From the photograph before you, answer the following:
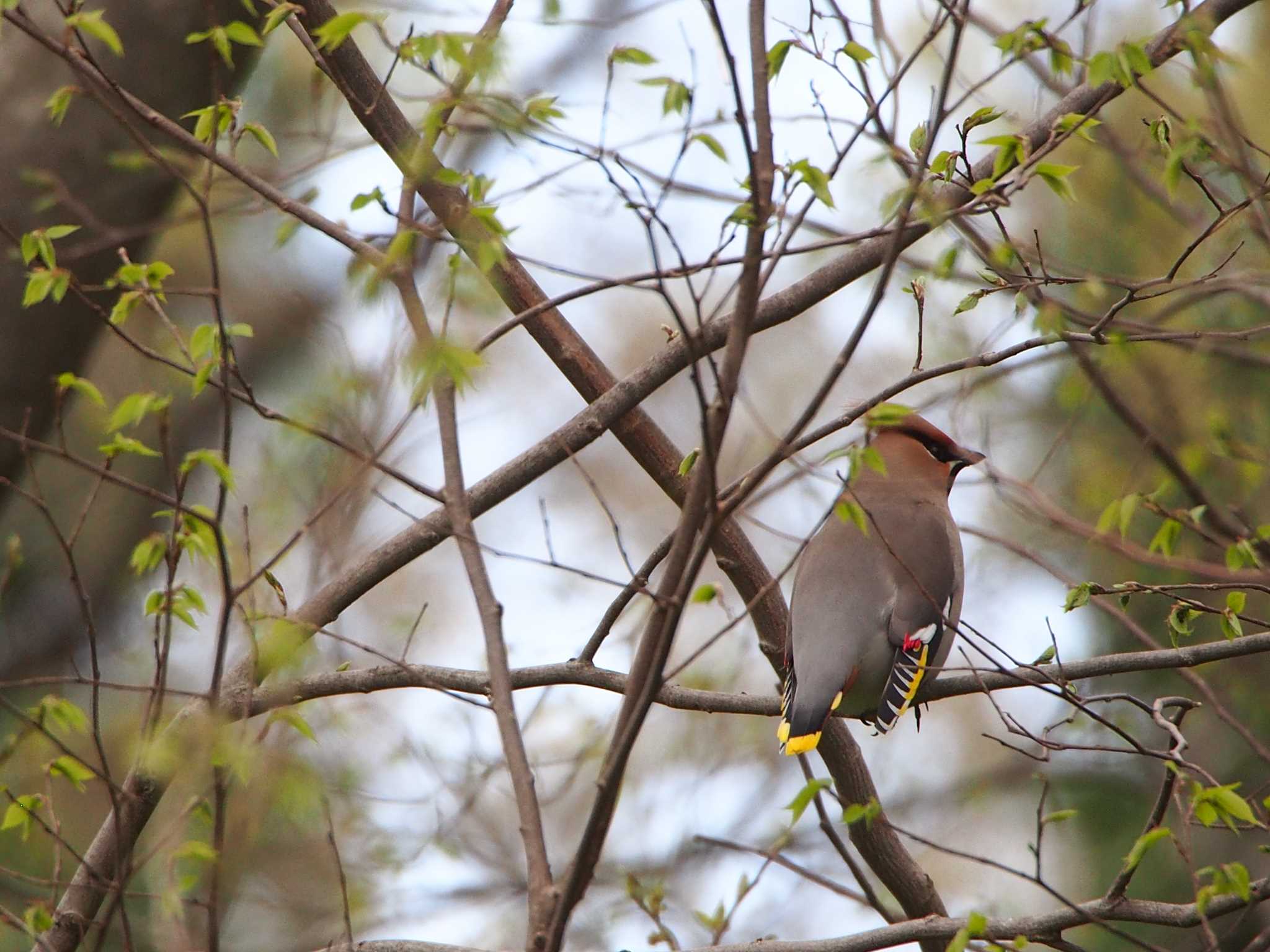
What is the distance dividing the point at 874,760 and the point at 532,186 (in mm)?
7953

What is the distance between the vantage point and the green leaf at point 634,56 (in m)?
Answer: 2.90

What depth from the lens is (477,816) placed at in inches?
299

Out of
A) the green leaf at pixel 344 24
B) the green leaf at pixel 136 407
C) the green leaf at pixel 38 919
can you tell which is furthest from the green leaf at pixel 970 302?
the green leaf at pixel 38 919

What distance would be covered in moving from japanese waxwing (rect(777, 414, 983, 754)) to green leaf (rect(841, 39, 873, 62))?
130 centimetres

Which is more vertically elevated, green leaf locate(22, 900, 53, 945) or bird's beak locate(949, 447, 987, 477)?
bird's beak locate(949, 447, 987, 477)

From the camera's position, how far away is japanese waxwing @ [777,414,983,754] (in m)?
4.52

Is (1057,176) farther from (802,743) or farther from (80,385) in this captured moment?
(80,385)

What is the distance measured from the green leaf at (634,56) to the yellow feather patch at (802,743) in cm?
206

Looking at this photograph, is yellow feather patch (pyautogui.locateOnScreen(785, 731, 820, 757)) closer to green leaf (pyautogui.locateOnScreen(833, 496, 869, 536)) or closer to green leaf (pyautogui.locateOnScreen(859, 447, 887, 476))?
green leaf (pyautogui.locateOnScreen(833, 496, 869, 536))

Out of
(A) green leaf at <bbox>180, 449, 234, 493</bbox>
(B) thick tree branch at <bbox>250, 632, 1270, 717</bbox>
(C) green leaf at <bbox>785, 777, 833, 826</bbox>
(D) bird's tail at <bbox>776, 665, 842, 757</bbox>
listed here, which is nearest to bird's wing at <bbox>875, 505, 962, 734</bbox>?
(D) bird's tail at <bbox>776, 665, 842, 757</bbox>

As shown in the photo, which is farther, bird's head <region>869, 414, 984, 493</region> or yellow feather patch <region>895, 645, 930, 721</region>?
bird's head <region>869, 414, 984, 493</region>

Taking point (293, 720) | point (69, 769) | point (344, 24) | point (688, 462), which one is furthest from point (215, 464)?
point (688, 462)

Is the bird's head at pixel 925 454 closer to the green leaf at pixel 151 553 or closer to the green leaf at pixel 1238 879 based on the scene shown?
the green leaf at pixel 1238 879

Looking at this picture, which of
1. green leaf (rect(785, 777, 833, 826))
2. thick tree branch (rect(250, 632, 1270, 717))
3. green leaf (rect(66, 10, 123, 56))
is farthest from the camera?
thick tree branch (rect(250, 632, 1270, 717))
